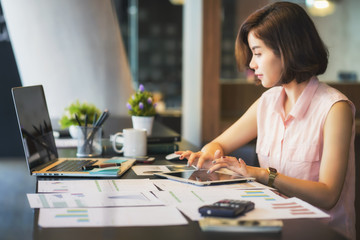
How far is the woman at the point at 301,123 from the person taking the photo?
4.96ft

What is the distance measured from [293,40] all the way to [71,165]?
0.90m

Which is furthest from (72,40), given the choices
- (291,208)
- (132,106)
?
(291,208)

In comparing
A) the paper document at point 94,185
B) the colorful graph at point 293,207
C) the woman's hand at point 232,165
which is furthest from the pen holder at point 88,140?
the colorful graph at point 293,207

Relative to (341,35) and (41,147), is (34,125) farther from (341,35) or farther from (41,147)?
(341,35)

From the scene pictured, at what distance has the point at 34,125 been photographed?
1.65 m

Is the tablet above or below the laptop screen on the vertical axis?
below

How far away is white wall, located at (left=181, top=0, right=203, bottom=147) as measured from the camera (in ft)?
18.9

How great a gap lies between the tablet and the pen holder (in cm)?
48

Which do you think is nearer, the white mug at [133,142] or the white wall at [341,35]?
the white mug at [133,142]

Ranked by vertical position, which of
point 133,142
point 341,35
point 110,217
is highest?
point 110,217

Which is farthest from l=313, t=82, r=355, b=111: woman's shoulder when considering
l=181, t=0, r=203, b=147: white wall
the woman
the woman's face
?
l=181, t=0, r=203, b=147: white wall

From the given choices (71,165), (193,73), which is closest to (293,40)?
(71,165)

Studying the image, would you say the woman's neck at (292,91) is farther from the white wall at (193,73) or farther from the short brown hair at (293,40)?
the white wall at (193,73)

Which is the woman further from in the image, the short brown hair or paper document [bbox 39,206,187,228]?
paper document [bbox 39,206,187,228]
